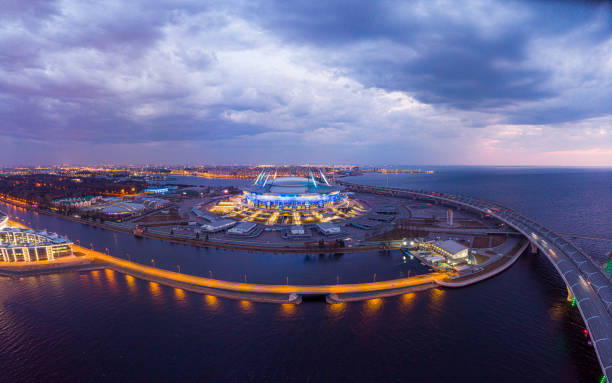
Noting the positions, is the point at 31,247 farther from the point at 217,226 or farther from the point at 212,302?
the point at 212,302

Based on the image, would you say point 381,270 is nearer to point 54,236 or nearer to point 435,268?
point 435,268

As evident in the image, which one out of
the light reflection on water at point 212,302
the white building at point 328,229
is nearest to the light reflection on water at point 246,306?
the light reflection on water at point 212,302

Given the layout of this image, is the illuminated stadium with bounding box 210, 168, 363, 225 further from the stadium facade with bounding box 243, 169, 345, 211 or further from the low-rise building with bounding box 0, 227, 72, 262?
the low-rise building with bounding box 0, 227, 72, 262

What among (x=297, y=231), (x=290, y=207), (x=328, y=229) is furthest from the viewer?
(x=290, y=207)

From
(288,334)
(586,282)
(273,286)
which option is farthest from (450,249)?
(288,334)

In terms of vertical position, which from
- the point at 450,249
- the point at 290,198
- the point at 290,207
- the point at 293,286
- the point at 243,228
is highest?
the point at 290,198

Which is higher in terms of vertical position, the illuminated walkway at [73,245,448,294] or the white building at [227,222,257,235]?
the white building at [227,222,257,235]

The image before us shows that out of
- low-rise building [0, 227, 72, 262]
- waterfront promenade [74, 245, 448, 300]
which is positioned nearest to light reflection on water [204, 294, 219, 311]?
waterfront promenade [74, 245, 448, 300]

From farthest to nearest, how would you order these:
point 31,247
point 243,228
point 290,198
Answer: point 290,198 < point 243,228 < point 31,247

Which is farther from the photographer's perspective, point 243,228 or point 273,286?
point 243,228

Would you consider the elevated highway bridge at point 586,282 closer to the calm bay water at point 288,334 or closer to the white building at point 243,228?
the calm bay water at point 288,334
